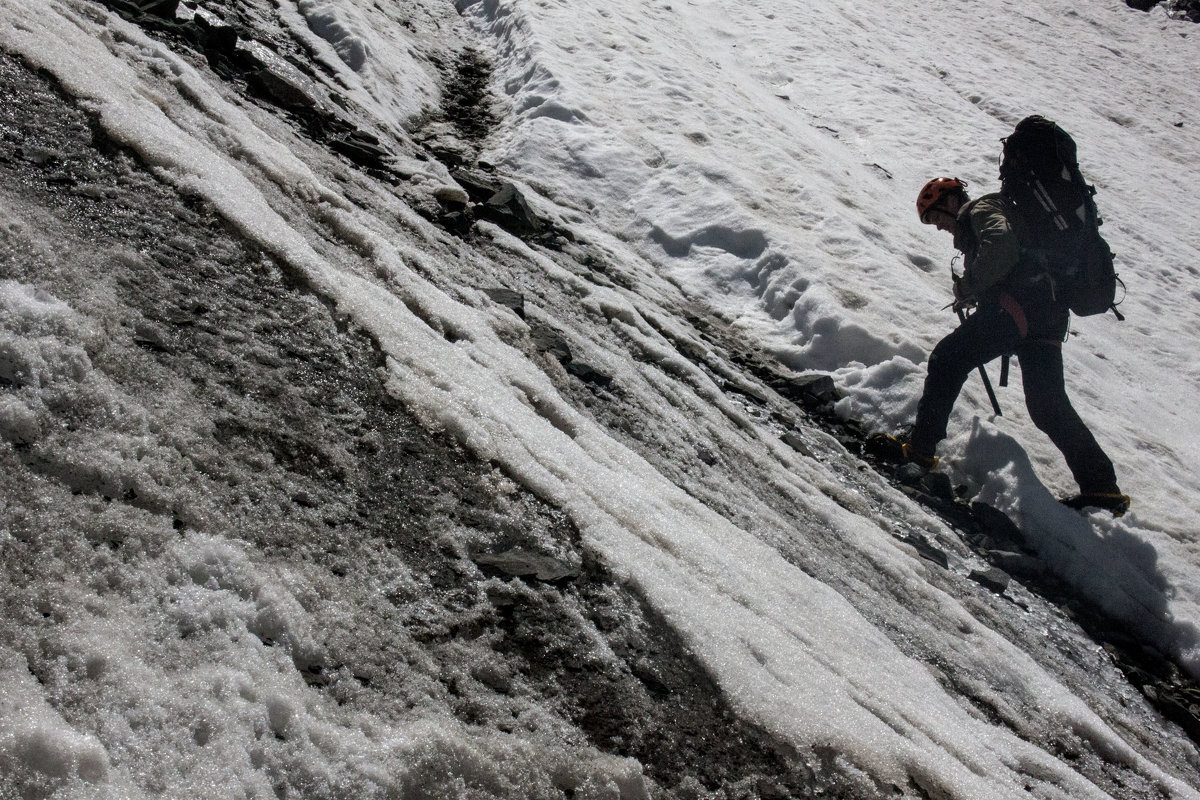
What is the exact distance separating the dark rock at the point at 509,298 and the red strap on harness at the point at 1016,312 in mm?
4425

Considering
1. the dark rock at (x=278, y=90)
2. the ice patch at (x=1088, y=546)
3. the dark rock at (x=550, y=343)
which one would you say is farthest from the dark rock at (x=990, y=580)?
the dark rock at (x=278, y=90)

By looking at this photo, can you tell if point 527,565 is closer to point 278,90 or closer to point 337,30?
point 278,90

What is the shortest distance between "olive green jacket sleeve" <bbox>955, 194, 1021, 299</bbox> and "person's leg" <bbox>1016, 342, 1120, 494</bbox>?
0.73 meters

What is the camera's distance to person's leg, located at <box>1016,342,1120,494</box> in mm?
6215

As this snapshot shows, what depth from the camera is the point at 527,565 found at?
2.61 metres

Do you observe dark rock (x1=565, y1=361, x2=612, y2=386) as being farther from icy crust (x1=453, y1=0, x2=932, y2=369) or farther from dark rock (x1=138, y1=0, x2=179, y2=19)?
dark rock (x1=138, y1=0, x2=179, y2=19)

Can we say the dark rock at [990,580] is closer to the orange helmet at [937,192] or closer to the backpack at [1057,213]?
the backpack at [1057,213]

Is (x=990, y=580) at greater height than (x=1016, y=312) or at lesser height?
lesser

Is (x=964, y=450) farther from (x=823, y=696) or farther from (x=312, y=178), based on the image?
(x=312, y=178)

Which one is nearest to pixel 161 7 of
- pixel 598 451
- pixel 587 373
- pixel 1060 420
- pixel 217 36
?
pixel 217 36

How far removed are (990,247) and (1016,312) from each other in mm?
655

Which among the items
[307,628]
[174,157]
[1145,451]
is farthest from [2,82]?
[1145,451]

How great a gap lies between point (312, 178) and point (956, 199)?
19.5 feet

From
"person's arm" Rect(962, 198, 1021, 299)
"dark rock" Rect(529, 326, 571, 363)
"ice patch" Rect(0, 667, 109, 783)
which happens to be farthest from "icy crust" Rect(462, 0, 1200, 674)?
"ice patch" Rect(0, 667, 109, 783)
